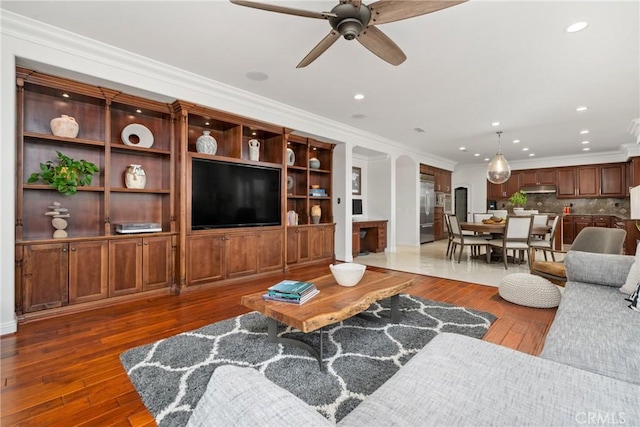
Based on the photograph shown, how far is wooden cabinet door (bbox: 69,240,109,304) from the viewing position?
2910 mm

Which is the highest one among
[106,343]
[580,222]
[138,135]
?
[138,135]

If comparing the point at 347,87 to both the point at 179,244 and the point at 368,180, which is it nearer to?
the point at 179,244

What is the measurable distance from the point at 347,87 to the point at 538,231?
4.20 metres

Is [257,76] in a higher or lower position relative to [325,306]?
higher

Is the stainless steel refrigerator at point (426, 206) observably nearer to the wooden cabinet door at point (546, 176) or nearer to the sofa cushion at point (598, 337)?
the wooden cabinet door at point (546, 176)

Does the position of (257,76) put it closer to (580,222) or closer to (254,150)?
(254,150)

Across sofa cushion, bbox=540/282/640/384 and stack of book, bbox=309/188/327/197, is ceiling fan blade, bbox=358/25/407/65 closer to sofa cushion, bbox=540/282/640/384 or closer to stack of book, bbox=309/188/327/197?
sofa cushion, bbox=540/282/640/384

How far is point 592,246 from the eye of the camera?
10.5ft

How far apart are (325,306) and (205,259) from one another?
7.83 ft

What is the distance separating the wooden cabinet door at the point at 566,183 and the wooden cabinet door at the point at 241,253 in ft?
30.1

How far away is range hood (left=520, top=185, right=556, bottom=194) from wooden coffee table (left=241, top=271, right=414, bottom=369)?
28.7ft

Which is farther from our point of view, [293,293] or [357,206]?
[357,206]

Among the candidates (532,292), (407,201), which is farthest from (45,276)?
(407,201)

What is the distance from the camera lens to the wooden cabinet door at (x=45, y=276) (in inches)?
105
